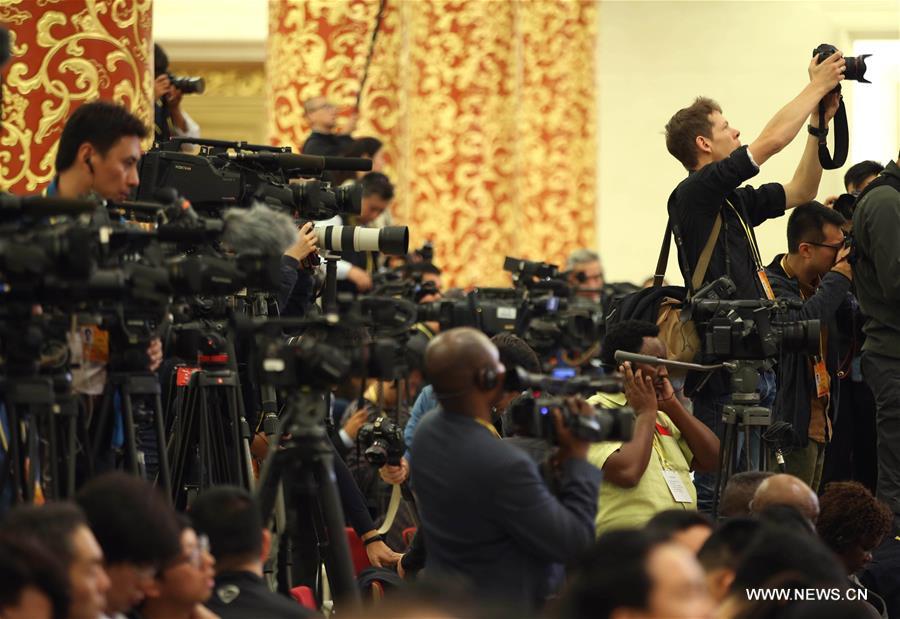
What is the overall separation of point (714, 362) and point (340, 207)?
4.51 ft

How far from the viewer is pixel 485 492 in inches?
165

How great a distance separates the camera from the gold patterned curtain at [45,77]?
5.85 m

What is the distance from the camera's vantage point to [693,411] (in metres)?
6.22

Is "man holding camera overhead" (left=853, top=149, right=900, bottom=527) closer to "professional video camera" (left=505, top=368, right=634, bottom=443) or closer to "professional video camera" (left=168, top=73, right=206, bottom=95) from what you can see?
"professional video camera" (left=505, top=368, right=634, bottom=443)

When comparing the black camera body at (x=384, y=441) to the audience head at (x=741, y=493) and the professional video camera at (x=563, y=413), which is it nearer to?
the audience head at (x=741, y=493)

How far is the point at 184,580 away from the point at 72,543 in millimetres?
448

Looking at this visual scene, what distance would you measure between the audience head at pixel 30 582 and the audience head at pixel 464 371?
1.24 m

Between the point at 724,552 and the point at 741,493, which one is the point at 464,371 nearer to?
the point at 724,552

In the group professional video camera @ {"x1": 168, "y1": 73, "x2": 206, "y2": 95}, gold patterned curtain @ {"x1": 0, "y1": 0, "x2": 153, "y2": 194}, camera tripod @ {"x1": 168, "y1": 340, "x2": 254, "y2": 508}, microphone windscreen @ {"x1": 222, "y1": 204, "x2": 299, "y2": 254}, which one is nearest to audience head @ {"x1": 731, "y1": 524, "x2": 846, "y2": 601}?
microphone windscreen @ {"x1": 222, "y1": 204, "x2": 299, "y2": 254}

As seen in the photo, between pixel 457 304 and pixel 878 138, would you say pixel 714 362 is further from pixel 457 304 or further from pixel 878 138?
pixel 878 138

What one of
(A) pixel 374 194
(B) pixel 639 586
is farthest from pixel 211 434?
(A) pixel 374 194

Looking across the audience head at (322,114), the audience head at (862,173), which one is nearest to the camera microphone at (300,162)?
the audience head at (322,114)

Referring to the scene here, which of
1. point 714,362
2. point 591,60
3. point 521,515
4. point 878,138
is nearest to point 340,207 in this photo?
point 714,362

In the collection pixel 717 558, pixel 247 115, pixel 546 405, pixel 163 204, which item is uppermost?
pixel 247 115
